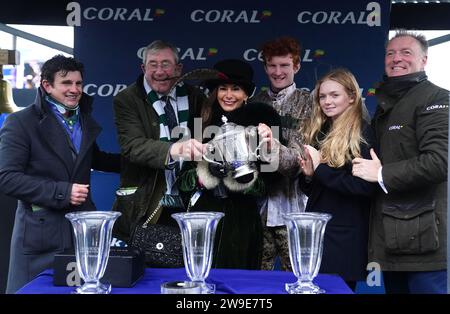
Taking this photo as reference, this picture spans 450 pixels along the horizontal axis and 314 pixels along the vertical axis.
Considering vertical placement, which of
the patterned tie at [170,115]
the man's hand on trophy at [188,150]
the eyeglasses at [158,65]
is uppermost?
the eyeglasses at [158,65]

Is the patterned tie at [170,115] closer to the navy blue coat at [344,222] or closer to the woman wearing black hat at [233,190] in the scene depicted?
the woman wearing black hat at [233,190]

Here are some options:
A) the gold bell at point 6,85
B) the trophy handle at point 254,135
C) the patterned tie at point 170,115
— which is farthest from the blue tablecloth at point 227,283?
the gold bell at point 6,85

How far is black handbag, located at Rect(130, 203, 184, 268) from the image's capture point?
277cm

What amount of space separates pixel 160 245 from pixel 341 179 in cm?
86

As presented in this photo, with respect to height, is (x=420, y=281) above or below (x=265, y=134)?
below

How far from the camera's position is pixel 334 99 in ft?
8.87

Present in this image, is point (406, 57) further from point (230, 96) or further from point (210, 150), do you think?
point (210, 150)

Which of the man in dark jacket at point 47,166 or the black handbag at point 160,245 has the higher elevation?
the man in dark jacket at point 47,166

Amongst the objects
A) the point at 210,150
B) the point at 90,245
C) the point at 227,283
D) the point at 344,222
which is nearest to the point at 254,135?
the point at 210,150

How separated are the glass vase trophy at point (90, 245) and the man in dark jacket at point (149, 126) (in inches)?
38.6

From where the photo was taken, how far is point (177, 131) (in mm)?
3027

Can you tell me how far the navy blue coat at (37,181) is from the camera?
266 cm
